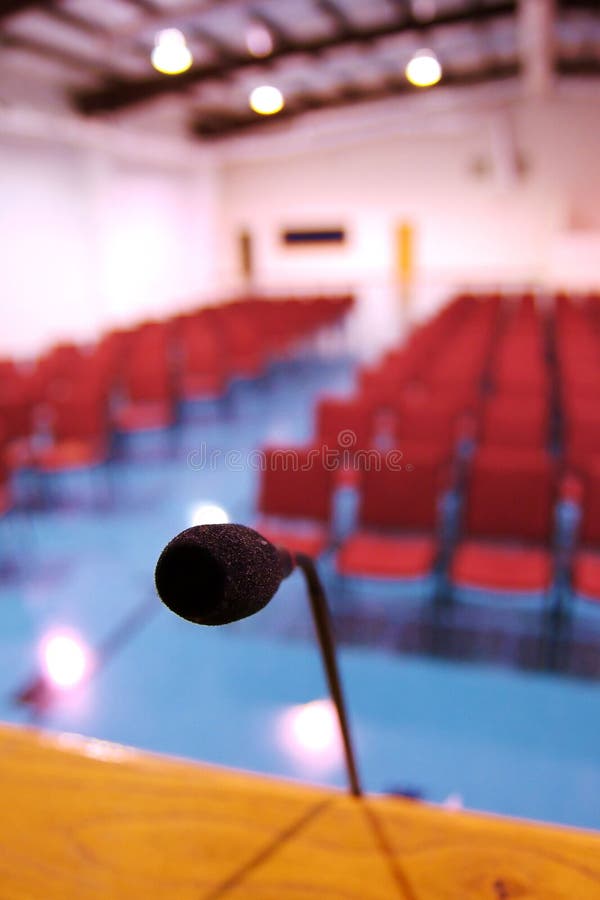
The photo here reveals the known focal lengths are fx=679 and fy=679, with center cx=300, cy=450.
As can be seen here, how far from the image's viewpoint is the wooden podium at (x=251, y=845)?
3.30 feet

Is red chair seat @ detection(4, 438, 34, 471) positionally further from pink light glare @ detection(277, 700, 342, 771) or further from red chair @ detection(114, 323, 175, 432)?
pink light glare @ detection(277, 700, 342, 771)

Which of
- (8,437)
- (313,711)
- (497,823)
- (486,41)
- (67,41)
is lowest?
(313,711)

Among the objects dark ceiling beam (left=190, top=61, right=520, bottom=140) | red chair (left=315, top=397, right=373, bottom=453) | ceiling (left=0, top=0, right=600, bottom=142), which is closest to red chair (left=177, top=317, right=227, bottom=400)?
red chair (left=315, top=397, right=373, bottom=453)

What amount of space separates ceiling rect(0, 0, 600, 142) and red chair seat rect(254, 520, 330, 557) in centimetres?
630

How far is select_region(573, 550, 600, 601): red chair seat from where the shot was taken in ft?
10.6

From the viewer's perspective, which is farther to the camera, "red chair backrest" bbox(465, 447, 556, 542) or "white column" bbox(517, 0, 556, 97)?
"white column" bbox(517, 0, 556, 97)

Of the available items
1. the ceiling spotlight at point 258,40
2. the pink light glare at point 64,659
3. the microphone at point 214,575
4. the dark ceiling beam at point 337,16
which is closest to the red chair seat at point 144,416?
→ the pink light glare at point 64,659

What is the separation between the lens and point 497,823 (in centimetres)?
113

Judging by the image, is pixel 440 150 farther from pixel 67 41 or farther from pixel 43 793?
pixel 43 793

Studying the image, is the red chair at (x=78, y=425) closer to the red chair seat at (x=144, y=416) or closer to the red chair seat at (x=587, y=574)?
A: the red chair seat at (x=144, y=416)

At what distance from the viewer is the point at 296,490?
13.5 ft

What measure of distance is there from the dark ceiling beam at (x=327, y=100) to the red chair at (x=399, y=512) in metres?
13.4

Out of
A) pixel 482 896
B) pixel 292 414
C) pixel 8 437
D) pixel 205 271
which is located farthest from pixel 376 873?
pixel 205 271

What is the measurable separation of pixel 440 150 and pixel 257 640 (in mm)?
16003
